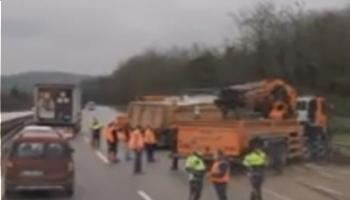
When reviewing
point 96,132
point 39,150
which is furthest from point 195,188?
point 96,132

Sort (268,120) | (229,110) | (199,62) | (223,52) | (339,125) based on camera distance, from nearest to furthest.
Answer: (268,120)
(229,110)
(339,125)
(223,52)
(199,62)

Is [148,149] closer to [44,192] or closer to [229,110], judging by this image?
[229,110]

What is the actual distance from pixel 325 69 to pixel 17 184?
190 feet

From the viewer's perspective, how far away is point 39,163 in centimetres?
2286

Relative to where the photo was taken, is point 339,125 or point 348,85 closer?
point 339,125

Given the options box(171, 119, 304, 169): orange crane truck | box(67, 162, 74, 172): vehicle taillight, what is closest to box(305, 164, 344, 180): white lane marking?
Answer: box(171, 119, 304, 169): orange crane truck

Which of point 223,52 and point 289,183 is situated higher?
point 223,52

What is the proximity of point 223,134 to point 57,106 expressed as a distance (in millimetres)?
26772

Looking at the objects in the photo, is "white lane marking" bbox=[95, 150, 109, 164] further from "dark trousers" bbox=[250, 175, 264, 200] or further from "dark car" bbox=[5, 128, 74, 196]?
"dark trousers" bbox=[250, 175, 264, 200]

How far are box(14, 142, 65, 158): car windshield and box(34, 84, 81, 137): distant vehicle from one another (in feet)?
105

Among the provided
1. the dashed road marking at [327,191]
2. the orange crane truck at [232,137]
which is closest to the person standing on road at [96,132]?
the orange crane truck at [232,137]

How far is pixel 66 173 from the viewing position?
2305 centimetres

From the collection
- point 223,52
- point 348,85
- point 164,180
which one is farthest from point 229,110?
point 223,52

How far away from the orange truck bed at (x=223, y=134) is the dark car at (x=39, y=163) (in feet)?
27.0
